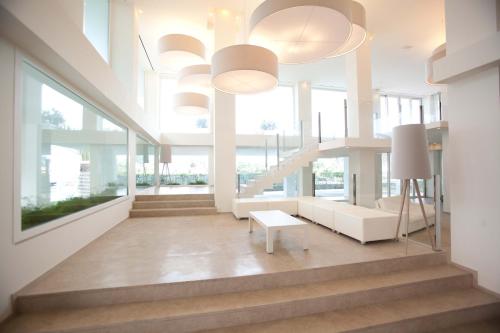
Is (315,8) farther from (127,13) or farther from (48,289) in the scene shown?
(127,13)

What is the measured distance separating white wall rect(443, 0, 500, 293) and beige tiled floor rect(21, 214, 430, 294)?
83 centimetres

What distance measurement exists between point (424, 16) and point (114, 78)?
9.14 meters

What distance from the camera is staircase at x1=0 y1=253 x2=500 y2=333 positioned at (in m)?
2.68

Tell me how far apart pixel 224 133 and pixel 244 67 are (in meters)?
3.94

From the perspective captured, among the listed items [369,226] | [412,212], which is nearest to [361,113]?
[412,212]

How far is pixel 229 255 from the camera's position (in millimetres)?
4078

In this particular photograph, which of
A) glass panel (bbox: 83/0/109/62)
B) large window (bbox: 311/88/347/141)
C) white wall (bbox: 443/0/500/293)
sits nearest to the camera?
white wall (bbox: 443/0/500/293)

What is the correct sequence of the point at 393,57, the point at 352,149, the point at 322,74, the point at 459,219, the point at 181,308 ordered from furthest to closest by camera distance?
the point at 322,74
the point at 393,57
the point at 352,149
the point at 459,219
the point at 181,308

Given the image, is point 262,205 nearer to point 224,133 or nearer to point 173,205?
point 224,133

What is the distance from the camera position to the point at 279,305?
295 cm

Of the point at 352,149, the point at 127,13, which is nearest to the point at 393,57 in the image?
the point at 352,149

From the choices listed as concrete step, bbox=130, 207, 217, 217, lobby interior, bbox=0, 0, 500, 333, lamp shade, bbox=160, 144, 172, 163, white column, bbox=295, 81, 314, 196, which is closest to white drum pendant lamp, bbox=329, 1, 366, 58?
lobby interior, bbox=0, 0, 500, 333

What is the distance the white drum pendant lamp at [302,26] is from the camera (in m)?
3.30

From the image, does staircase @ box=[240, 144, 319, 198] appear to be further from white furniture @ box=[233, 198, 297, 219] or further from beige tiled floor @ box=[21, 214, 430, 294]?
beige tiled floor @ box=[21, 214, 430, 294]
